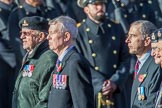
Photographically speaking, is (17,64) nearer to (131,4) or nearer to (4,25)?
(4,25)

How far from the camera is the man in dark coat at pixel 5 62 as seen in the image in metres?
12.9

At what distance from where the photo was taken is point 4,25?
13.0 m

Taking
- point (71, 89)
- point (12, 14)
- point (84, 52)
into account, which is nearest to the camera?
point (71, 89)

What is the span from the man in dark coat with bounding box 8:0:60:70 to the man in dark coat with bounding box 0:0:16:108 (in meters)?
0.13

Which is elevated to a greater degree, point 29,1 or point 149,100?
point 29,1

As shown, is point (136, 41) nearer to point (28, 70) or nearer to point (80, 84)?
point (28, 70)

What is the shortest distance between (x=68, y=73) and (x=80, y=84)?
0.77 feet

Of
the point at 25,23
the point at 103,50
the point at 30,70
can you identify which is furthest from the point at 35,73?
the point at 103,50

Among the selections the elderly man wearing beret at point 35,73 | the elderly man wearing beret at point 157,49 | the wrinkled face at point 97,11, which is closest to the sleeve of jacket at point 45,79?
the elderly man wearing beret at point 35,73

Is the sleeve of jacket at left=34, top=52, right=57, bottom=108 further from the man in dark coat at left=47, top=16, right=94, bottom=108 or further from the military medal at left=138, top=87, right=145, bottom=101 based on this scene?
the military medal at left=138, top=87, right=145, bottom=101

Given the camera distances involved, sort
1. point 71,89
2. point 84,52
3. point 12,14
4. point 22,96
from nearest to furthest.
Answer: point 71,89
point 22,96
point 84,52
point 12,14

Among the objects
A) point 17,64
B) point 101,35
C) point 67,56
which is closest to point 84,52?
point 101,35

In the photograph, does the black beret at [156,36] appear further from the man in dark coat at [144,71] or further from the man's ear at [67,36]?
the man's ear at [67,36]

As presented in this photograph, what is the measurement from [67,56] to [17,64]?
11.4 ft
